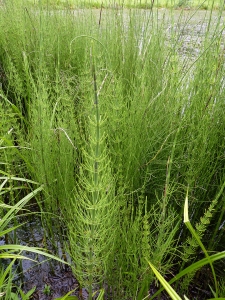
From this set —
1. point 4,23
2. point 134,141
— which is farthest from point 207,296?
point 4,23

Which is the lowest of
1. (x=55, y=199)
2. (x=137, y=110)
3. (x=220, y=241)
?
(x=220, y=241)

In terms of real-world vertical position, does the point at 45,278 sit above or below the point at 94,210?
below

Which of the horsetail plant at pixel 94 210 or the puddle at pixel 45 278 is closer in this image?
the horsetail plant at pixel 94 210

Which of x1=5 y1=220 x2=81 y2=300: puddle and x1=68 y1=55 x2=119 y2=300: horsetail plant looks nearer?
x1=68 y1=55 x2=119 y2=300: horsetail plant

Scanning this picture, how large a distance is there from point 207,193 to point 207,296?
0.48 meters

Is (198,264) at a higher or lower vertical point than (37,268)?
higher

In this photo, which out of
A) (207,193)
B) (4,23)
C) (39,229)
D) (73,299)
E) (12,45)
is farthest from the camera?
(4,23)

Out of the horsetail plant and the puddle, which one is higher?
the horsetail plant

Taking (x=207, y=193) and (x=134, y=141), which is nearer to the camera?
(x=134, y=141)

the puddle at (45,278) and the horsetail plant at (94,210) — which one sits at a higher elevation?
the horsetail plant at (94,210)

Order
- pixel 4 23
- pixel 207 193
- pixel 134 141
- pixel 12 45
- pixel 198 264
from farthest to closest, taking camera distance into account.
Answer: pixel 4 23, pixel 12 45, pixel 207 193, pixel 134 141, pixel 198 264

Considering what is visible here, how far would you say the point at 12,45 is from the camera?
242 cm

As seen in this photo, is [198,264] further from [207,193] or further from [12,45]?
[12,45]

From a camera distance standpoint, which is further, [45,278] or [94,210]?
[45,278]
